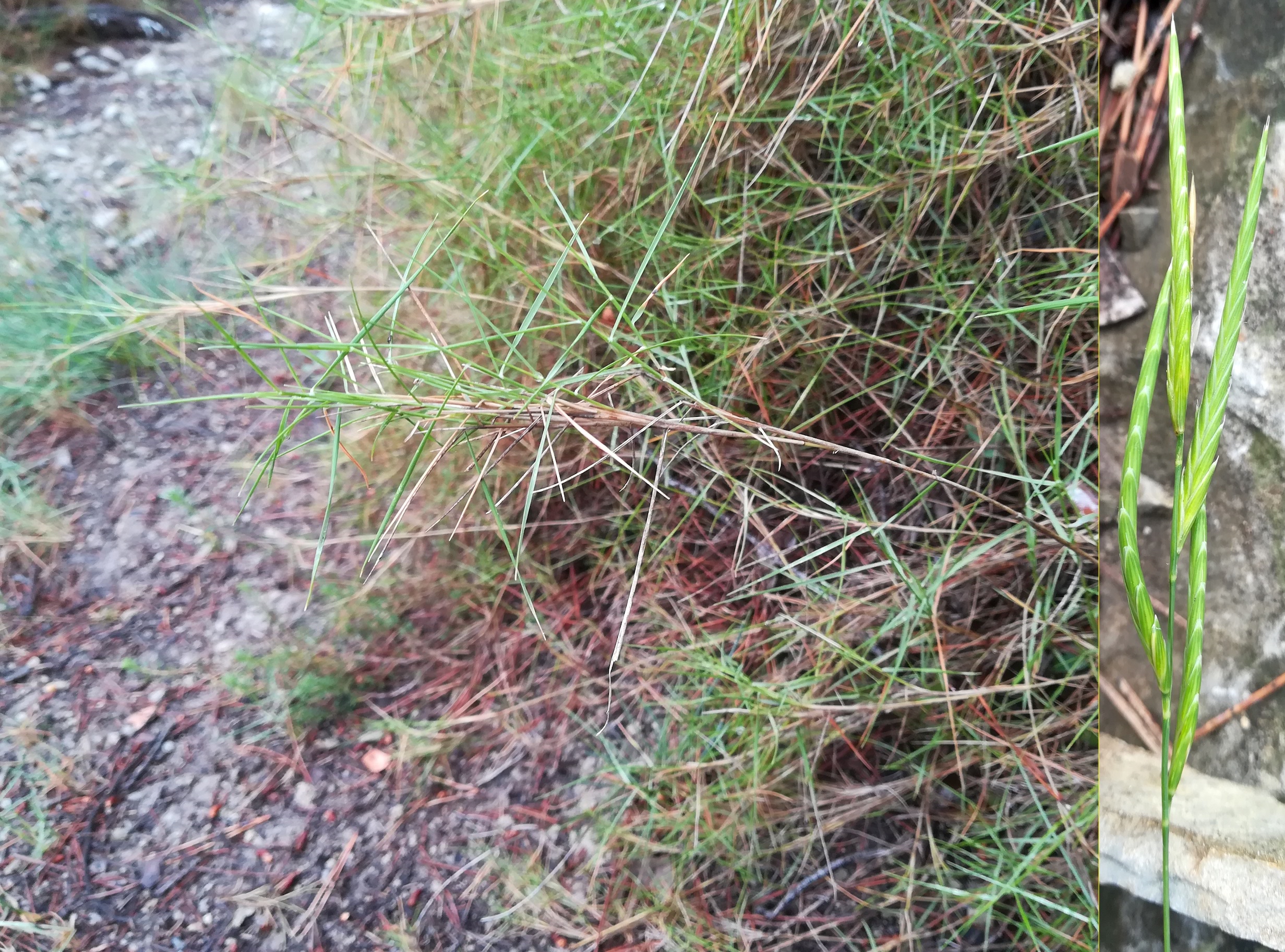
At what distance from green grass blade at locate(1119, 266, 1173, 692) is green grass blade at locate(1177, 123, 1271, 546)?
2 cm

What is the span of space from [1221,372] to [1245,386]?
4.3 inches

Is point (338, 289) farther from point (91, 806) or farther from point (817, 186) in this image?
point (91, 806)

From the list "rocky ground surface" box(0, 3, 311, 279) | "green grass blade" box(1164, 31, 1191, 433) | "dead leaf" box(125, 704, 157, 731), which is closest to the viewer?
"green grass blade" box(1164, 31, 1191, 433)

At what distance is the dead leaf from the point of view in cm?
109

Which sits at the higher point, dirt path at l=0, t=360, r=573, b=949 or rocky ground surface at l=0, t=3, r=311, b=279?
rocky ground surface at l=0, t=3, r=311, b=279

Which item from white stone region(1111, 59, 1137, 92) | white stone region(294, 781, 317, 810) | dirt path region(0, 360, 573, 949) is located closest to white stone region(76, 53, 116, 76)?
dirt path region(0, 360, 573, 949)

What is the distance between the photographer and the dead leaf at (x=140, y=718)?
1095 millimetres

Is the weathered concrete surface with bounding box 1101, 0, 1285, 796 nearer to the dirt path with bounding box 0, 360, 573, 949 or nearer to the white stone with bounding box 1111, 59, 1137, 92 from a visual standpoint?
the white stone with bounding box 1111, 59, 1137, 92

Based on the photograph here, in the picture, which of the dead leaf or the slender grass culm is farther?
the dead leaf

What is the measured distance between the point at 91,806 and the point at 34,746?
140 mm

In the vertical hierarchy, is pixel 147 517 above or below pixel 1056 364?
below

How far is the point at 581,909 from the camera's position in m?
0.89

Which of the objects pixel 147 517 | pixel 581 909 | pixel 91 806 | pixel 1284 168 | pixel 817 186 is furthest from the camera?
pixel 147 517

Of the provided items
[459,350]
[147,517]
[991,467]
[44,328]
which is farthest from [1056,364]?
[44,328]
